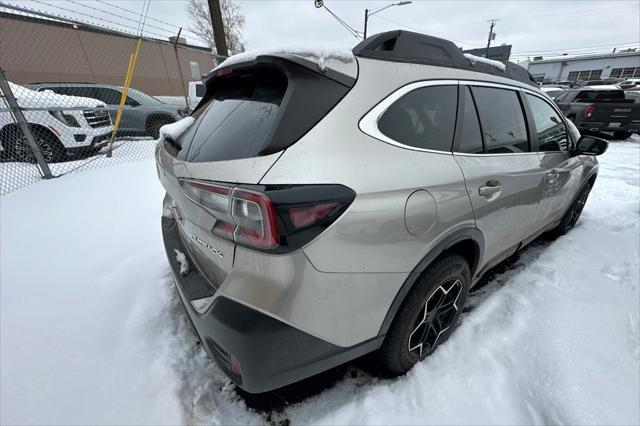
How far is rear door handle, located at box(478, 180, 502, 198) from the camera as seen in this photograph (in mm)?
1701

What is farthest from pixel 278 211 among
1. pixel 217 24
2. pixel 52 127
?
pixel 217 24

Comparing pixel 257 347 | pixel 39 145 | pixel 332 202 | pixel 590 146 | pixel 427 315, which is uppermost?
pixel 332 202

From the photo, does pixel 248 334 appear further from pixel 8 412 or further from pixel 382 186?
pixel 8 412

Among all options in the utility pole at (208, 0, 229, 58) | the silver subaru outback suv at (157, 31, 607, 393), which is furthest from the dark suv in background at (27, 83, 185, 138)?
the silver subaru outback suv at (157, 31, 607, 393)

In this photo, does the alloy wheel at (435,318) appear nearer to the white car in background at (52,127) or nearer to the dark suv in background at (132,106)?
the white car in background at (52,127)

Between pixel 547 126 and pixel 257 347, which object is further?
pixel 547 126

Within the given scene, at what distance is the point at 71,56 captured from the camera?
18.3 m

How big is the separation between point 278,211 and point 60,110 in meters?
6.18

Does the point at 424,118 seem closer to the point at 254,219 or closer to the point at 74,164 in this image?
the point at 254,219

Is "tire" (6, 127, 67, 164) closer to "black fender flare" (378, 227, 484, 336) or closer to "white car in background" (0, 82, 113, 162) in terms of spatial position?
"white car in background" (0, 82, 113, 162)

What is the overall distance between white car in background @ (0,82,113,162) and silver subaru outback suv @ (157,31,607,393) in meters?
5.32

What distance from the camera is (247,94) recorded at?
1.48 meters

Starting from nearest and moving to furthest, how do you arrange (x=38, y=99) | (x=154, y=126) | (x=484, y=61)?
1. (x=484, y=61)
2. (x=38, y=99)
3. (x=154, y=126)

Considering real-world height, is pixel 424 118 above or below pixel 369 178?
above
